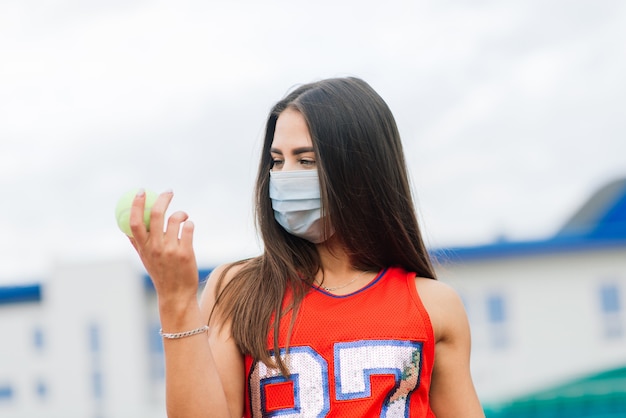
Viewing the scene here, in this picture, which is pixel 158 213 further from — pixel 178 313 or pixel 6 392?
pixel 6 392

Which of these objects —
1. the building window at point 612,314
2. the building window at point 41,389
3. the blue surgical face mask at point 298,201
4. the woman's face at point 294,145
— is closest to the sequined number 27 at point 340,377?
the blue surgical face mask at point 298,201

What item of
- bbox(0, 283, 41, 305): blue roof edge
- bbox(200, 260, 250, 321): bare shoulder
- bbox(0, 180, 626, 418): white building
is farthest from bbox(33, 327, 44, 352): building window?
bbox(200, 260, 250, 321): bare shoulder

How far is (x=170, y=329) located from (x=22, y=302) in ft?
59.0

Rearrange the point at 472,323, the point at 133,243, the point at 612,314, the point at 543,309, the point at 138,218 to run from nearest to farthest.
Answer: the point at 138,218 < the point at 133,243 < the point at 612,314 < the point at 543,309 < the point at 472,323

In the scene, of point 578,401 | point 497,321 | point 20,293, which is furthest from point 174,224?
point 20,293

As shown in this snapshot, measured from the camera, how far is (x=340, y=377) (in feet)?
8.23

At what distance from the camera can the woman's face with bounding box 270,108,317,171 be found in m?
2.63

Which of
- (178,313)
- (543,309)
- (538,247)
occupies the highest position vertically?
(178,313)

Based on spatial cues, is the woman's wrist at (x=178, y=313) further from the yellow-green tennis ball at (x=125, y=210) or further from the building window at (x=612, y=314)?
→ the building window at (x=612, y=314)

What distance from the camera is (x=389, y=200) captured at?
2.76m

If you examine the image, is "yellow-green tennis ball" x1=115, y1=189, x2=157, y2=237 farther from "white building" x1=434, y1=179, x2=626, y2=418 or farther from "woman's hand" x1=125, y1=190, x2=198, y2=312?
"white building" x1=434, y1=179, x2=626, y2=418

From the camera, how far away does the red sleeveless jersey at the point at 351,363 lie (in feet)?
8.19

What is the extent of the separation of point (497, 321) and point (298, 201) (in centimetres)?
1591

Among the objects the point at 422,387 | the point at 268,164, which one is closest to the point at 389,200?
the point at 268,164
